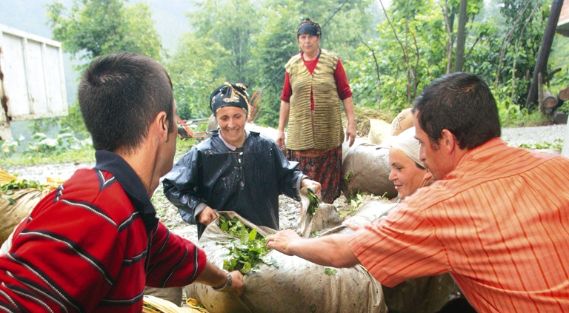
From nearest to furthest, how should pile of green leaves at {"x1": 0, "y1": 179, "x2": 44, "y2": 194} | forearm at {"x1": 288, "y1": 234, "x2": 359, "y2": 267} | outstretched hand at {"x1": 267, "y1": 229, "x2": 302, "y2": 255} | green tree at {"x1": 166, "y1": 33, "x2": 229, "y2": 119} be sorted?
forearm at {"x1": 288, "y1": 234, "x2": 359, "y2": 267}, outstretched hand at {"x1": 267, "y1": 229, "x2": 302, "y2": 255}, pile of green leaves at {"x1": 0, "y1": 179, "x2": 44, "y2": 194}, green tree at {"x1": 166, "y1": 33, "x2": 229, "y2": 119}

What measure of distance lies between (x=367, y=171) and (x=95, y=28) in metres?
22.4

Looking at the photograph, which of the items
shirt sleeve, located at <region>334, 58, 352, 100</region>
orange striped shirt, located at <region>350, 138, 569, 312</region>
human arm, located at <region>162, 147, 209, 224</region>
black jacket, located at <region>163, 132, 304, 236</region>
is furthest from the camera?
shirt sleeve, located at <region>334, 58, 352, 100</region>

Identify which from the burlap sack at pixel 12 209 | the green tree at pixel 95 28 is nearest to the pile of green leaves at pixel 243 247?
the burlap sack at pixel 12 209

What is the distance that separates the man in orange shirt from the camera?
4.26 feet

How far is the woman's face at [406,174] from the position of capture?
2.27 meters

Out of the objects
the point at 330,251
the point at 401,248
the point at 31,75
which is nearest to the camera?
the point at 401,248

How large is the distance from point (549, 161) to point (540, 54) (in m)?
10.5

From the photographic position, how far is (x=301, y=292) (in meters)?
1.90

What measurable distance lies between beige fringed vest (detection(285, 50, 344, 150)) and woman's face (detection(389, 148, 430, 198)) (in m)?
1.87

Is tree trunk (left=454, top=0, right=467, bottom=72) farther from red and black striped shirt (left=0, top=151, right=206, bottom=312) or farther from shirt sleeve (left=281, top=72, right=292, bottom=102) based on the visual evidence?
red and black striped shirt (left=0, top=151, right=206, bottom=312)

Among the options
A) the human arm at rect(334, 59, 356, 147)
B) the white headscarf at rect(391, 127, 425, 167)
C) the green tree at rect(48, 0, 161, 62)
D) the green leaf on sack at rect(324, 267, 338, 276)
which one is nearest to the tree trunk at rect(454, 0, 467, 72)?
the human arm at rect(334, 59, 356, 147)

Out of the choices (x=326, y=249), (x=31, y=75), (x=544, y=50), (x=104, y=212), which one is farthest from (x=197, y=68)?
(x=104, y=212)

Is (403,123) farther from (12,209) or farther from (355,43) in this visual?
(355,43)

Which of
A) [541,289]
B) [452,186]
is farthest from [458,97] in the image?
[541,289]
